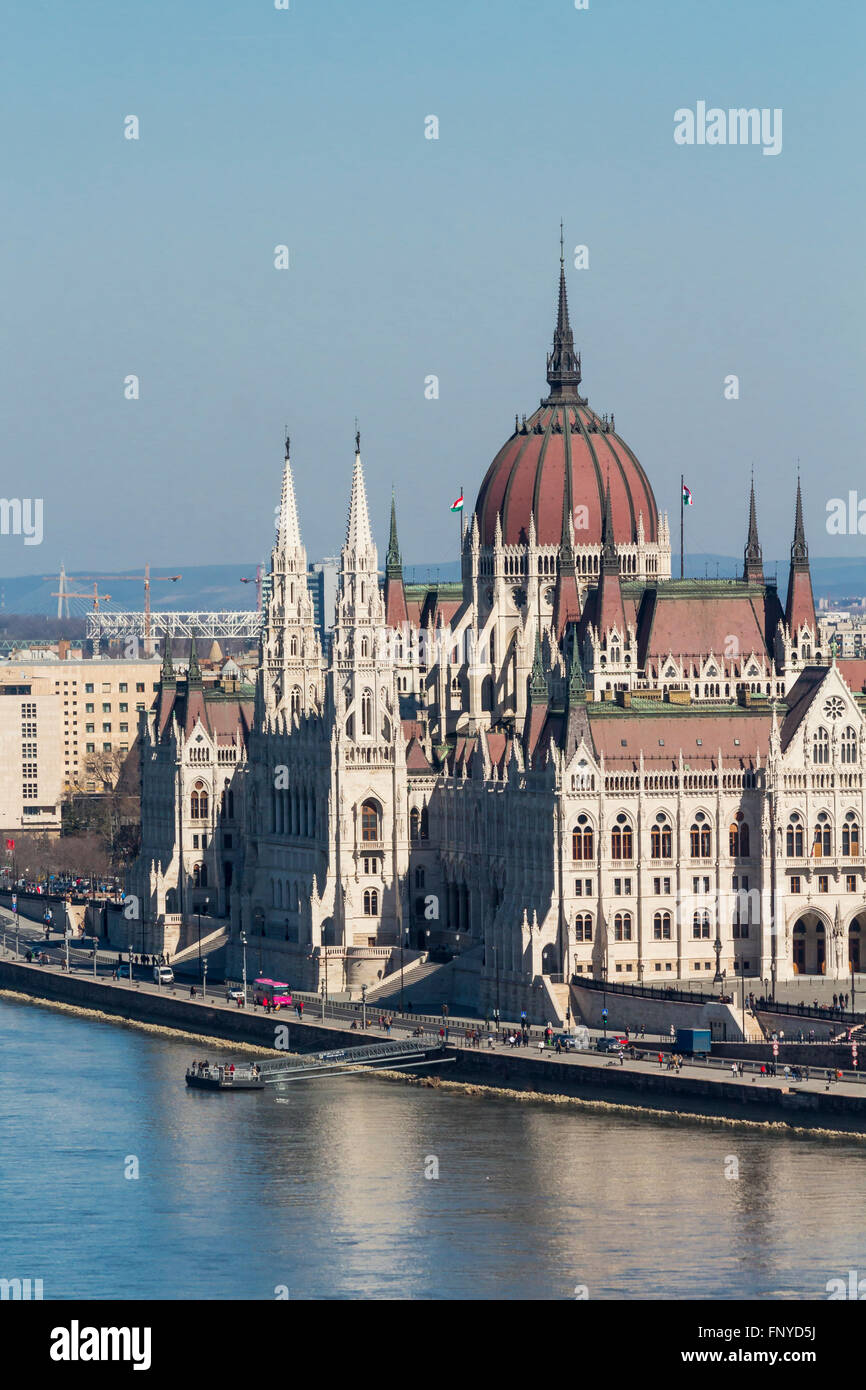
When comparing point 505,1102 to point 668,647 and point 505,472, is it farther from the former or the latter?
point 505,472

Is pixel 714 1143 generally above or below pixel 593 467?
below

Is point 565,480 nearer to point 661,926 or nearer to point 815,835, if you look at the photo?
point 815,835

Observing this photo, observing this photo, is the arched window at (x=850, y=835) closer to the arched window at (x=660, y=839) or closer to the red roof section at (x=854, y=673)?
the arched window at (x=660, y=839)

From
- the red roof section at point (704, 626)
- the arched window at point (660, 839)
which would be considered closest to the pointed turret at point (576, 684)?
the arched window at point (660, 839)

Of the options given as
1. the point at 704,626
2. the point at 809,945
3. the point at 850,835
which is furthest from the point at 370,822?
the point at 850,835

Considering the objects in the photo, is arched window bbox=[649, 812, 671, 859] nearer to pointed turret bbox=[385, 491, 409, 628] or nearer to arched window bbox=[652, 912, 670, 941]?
arched window bbox=[652, 912, 670, 941]

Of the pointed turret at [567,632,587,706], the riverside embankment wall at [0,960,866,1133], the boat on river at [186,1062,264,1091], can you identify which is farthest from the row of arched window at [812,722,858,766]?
the boat on river at [186,1062,264,1091]
